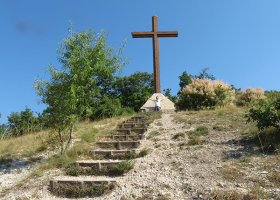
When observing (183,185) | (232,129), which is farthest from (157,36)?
(183,185)

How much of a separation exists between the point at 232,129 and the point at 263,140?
4.80 feet

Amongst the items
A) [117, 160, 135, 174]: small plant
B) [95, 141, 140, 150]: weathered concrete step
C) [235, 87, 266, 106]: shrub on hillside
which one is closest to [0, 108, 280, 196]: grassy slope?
[95, 141, 140, 150]: weathered concrete step

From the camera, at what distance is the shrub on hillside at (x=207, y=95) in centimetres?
1259

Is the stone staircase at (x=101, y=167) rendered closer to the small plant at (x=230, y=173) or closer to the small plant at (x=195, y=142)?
the small plant at (x=195, y=142)

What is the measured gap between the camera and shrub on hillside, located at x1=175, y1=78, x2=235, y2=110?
12.6m

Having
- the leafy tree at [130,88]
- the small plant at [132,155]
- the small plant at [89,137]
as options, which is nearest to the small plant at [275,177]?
the small plant at [132,155]

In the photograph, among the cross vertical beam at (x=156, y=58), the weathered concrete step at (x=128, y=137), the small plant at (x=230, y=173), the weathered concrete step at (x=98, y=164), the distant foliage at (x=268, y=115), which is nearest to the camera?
the small plant at (x=230, y=173)

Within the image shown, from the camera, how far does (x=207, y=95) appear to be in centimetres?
1259

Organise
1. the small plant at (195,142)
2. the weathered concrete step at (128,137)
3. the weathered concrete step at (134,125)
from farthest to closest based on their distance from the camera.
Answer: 1. the weathered concrete step at (134,125)
2. the weathered concrete step at (128,137)
3. the small plant at (195,142)

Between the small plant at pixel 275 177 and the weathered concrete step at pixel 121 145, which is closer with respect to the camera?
the small plant at pixel 275 177

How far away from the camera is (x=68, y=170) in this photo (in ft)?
18.7

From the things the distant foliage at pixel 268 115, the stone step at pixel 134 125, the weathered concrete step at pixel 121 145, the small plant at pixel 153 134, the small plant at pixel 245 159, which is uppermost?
the distant foliage at pixel 268 115

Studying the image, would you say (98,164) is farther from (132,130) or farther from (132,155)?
(132,130)

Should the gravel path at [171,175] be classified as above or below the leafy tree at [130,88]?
below
